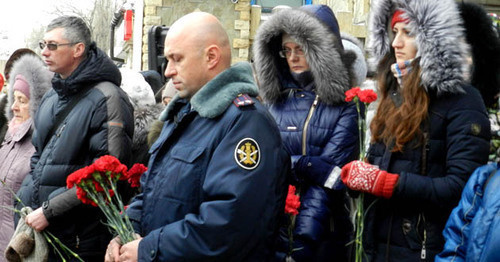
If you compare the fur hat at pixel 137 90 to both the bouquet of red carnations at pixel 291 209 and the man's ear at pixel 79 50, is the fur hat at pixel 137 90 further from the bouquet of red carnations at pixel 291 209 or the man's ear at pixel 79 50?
the bouquet of red carnations at pixel 291 209

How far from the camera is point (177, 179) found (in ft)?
9.04

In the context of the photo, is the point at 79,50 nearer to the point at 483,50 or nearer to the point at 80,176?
the point at 80,176

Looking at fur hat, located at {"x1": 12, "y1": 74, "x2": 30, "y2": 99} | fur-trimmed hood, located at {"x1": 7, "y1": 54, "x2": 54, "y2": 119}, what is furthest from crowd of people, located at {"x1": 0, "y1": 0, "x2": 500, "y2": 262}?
fur hat, located at {"x1": 12, "y1": 74, "x2": 30, "y2": 99}

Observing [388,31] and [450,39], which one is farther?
[388,31]

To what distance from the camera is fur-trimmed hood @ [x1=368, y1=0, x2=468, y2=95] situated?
324 centimetres

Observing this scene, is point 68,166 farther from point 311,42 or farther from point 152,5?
point 152,5

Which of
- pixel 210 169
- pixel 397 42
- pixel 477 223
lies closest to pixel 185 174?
pixel 210 169

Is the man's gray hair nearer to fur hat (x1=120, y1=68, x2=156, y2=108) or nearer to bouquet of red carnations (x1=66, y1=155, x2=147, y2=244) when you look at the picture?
fur hat (x1=120, y1=68, x2=156, y2=108)

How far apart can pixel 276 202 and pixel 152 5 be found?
12.5 meters

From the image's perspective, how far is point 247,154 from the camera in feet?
8.62

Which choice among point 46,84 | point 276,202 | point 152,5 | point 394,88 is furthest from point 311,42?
point 152,5

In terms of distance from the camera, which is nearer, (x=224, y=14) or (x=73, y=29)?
(x=73, y=29)

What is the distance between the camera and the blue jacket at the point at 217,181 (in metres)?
2.56

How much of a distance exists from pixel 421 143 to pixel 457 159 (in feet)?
0.68
